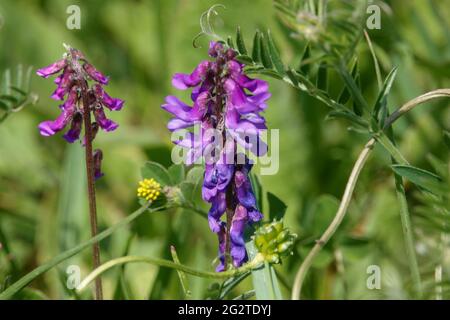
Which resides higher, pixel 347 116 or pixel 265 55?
pixel 265 55

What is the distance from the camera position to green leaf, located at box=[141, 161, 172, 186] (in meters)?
2.14

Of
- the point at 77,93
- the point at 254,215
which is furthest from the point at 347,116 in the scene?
the point at 77,93

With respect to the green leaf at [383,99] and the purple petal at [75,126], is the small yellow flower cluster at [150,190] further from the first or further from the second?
the green leaf at [383,99]

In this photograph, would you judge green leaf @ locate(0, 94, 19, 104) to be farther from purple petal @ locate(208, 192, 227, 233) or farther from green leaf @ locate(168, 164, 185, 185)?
purple petal @ locate(208, 192, 227, 233)

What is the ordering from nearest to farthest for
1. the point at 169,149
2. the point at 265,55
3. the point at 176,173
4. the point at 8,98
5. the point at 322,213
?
the point at 265,55 → the point at 176,173 → the point at 8,98 → the point at 322,213 → the point at 169,149

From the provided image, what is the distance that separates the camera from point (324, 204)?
8.26 feet

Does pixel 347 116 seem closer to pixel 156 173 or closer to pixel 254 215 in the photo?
pixel 254 215

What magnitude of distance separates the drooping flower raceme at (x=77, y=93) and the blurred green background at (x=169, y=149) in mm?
460

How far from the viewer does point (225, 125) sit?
6.01ft

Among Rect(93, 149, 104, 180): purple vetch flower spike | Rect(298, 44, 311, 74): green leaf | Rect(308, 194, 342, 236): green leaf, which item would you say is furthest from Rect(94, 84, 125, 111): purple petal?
Rect(308, 194, 342, 236): green leaf

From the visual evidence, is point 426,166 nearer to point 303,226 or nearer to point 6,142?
point 303,226

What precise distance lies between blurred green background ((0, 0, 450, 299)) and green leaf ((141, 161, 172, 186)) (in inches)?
10.0

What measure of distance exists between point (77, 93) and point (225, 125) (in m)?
0.40
